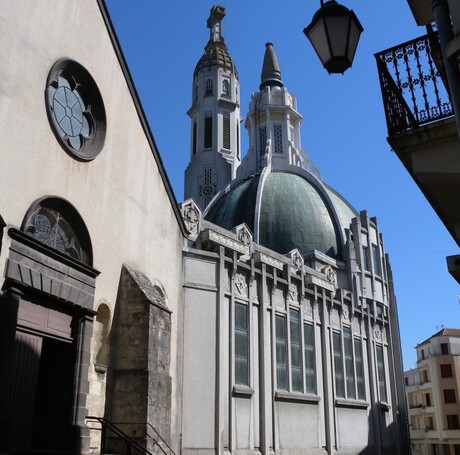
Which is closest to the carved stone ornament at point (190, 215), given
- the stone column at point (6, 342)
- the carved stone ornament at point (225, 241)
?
the carved stone ornament at point (225, 241)

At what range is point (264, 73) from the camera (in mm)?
56969

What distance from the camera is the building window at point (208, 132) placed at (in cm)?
5134

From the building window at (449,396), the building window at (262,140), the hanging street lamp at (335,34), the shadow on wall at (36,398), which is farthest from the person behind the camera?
the building window at (449,396)

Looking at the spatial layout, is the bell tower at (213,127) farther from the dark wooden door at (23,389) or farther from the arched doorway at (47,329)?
the dark wooden door at (23,389)

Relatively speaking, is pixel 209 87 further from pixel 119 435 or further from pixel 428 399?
pixel 119 435

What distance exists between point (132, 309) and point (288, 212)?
24.7 m

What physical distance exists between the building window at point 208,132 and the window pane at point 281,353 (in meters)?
31.1

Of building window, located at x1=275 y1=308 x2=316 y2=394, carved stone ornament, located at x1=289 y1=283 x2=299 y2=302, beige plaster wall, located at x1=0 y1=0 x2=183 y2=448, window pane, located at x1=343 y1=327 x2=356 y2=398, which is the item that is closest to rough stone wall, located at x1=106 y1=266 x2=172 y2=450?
beige plaster wall, located at x1=0 y1=0 x2=183 y2=448

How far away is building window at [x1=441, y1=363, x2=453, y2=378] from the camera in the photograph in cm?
5856

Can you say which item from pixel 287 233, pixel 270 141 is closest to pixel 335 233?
pixel 287 233

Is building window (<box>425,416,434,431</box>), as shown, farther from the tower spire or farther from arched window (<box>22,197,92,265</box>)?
arched window (<box>22,197,92,265</box>)

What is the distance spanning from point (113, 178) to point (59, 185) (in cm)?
237

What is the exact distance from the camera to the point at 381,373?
1132 inches

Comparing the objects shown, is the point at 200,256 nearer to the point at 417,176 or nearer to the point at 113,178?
the point at 113,178
